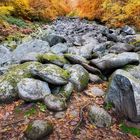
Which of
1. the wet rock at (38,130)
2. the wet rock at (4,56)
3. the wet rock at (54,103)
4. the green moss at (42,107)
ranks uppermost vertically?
the wet rock at (4,56)

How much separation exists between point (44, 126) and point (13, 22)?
34.7 feet

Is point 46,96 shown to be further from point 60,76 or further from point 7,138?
point 7,138

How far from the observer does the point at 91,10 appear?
60.8 feet

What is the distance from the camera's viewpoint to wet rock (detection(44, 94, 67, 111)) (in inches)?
199

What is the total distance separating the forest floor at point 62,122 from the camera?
4.58 meters

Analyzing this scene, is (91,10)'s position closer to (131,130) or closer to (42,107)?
(42,107)

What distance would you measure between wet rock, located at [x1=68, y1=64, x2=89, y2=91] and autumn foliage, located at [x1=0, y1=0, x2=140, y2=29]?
4606 millimetres

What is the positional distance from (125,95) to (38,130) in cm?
162

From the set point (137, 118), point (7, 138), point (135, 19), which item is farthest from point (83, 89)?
point (135, 19)

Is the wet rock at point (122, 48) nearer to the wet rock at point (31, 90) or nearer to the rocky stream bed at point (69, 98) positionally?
the rocky stream bed at point (69, 98)

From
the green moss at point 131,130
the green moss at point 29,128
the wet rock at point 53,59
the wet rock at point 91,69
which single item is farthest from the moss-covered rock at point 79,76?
the green moss at point 29,128

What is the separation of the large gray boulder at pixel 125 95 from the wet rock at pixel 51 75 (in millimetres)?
941

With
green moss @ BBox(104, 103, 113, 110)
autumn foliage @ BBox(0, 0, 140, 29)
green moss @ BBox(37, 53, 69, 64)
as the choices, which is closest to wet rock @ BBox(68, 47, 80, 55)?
green moss @ BBox(37, 53, 69, 64)

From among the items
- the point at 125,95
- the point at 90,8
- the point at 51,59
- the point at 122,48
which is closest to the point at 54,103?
the point at 125,95
